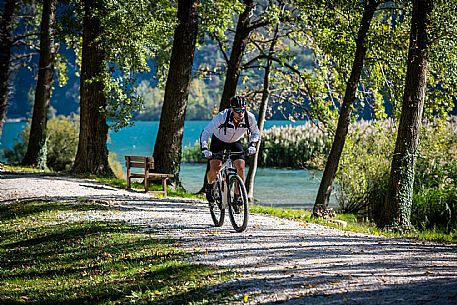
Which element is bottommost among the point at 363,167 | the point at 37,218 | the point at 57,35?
the point at 37,218

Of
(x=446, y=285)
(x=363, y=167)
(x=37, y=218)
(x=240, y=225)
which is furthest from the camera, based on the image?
(x=363, y=167)

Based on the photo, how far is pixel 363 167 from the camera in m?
22.1

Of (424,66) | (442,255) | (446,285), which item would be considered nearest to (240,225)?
(442,255)

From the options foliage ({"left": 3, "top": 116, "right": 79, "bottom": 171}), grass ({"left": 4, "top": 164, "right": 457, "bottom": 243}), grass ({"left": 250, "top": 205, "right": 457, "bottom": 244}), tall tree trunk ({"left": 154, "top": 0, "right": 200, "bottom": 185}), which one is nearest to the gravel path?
grass ({"left": 250, "top": 205, "right": 457, "bottom": 244})

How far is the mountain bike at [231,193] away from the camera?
11.1m

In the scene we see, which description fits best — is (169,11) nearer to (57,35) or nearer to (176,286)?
(57,35)

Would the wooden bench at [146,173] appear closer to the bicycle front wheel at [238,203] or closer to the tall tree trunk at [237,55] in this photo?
the tall tree trunk at [237,55]

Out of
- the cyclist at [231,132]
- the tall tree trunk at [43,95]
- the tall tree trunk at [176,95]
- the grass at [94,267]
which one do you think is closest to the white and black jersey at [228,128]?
the cyclist at [231,132]

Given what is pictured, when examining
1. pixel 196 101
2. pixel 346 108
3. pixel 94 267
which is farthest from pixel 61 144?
pixel 196 101

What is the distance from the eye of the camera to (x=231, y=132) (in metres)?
11.4

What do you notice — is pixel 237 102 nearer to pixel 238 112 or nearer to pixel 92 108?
pixel 238 112

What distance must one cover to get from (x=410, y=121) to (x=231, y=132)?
5.46m

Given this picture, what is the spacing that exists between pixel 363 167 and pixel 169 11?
8.09m

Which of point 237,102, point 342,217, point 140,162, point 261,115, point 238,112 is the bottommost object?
point 342,217
